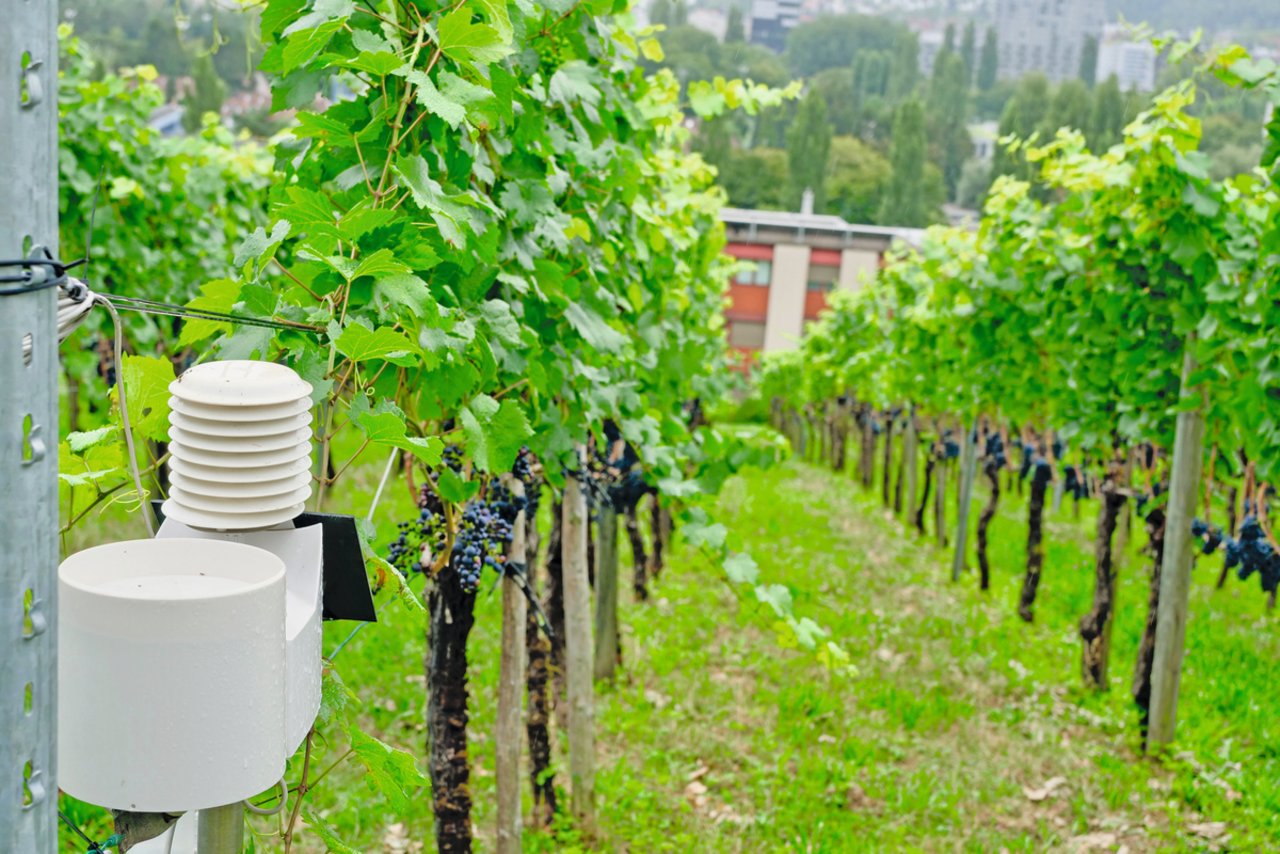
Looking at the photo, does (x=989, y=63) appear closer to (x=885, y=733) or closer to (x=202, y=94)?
(x=202, y=94)

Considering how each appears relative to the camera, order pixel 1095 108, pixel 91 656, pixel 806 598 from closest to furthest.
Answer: pixel 91 656 → pixel 806 598 → pixel 1095 108

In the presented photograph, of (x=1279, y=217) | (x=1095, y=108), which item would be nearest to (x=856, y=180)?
(x=1095, y=108)

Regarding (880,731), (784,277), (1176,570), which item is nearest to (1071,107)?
(784,277)

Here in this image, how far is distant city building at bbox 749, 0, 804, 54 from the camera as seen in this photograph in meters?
137

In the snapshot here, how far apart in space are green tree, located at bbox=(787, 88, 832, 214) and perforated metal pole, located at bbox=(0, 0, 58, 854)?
67.3 m

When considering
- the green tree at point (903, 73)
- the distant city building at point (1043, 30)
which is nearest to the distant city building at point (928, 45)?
the distant city building at point (1043, 30)

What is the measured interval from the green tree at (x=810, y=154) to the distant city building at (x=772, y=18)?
71.5m

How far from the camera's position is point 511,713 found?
4.13 meters

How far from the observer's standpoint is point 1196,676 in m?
7.38

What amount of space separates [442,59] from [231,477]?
38.5 inches

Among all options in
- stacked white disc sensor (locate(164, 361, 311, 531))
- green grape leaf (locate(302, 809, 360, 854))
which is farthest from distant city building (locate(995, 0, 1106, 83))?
stacked white disc sensor (locate(164, 361, 311, 531))

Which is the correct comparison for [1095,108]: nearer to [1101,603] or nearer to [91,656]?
[1101,603]

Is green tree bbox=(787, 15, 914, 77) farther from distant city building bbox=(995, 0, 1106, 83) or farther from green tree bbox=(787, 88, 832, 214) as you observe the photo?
green tree bbox=(787, 88, 832, 214)

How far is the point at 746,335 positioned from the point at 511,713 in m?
41.0
